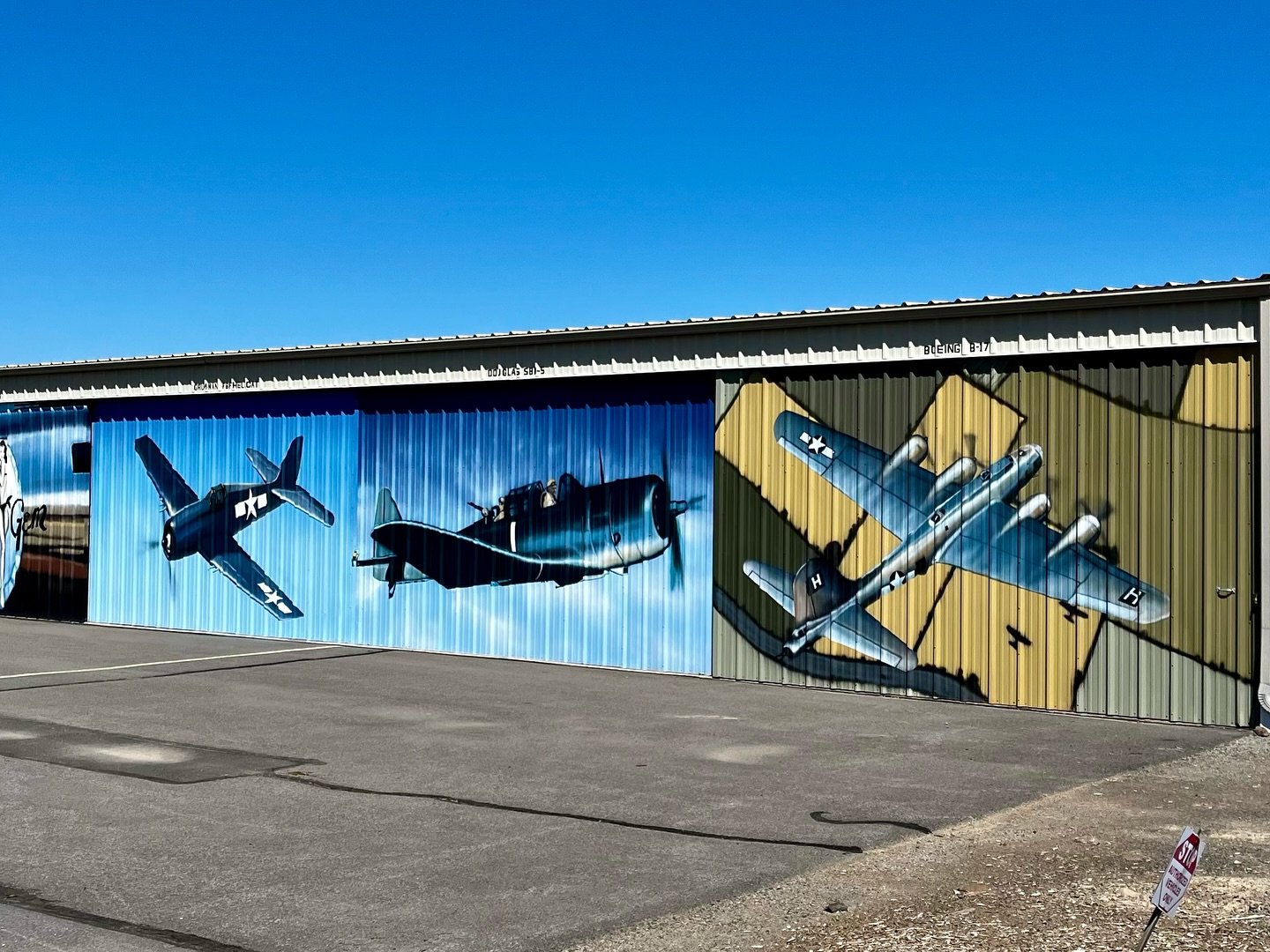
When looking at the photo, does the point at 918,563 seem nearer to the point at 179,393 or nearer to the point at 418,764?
the point at 418,764

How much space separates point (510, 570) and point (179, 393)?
725 centimetres

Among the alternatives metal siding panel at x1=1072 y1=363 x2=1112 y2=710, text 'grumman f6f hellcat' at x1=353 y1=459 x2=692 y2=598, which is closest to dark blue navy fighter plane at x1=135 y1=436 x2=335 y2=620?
text 'grumman f6f hellcat' at x1=353 y1=459 x2=692 y2=598

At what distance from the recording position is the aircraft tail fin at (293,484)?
20.5m

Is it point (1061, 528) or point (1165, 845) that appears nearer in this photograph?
point (1165, 845)

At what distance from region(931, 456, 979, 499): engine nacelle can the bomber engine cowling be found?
1.20m

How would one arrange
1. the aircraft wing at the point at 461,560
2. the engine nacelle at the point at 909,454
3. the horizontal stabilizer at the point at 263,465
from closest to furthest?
the engine nacelle at the point at 909,454 < the aircraft wing at the point at 461,560 < the horizontal stabilizer at the point at 263,465

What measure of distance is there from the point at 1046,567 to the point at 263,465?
487 inches

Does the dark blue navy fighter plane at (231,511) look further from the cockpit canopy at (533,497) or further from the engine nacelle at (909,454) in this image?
the engine nacelle at (909,454)

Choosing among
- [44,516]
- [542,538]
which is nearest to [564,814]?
Answer: [542,538]

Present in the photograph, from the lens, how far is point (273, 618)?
2089 centimetres

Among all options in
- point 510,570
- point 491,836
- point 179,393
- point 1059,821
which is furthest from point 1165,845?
point 179,393

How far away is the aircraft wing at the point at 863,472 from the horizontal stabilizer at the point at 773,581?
1.31 metres

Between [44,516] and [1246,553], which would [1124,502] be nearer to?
[1246,553]

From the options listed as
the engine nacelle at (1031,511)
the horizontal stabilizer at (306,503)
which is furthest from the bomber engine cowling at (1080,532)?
the horizontal stabilizer at (306,503)
